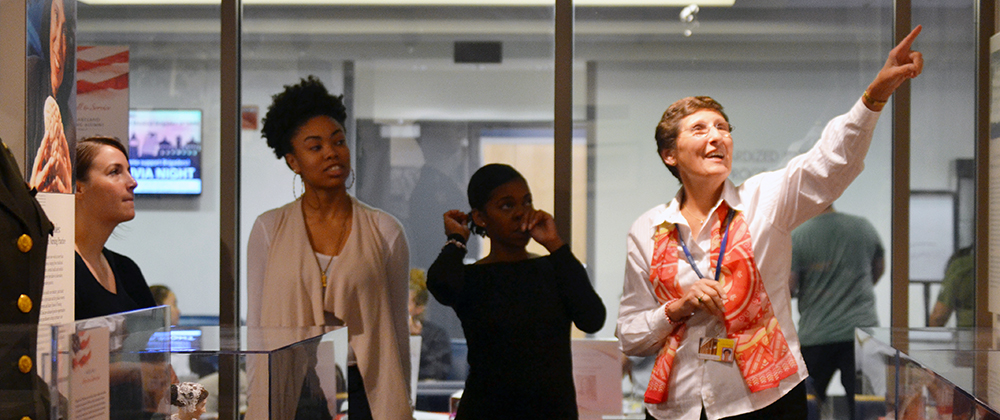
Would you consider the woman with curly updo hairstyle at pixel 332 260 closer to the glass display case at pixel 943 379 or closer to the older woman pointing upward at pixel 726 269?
the older woman pointing upward at pixel 726 269

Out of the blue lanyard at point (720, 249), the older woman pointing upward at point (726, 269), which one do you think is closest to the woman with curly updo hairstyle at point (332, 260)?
the older woman pointing upward at point (726, 269)

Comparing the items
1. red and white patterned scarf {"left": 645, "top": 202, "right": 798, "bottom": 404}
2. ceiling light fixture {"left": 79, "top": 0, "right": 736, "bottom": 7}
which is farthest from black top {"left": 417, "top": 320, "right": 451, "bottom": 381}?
ceiling light fixture {"left": 79, "top": 0, "right": 736, "bottom": 7}

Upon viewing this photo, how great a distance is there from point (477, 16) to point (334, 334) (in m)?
1.76

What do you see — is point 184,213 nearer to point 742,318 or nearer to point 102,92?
point 102,92

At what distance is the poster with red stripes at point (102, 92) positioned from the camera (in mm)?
3383

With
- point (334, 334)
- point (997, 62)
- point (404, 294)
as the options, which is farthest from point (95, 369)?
point (997, 62)

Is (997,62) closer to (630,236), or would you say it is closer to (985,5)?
(985,5)

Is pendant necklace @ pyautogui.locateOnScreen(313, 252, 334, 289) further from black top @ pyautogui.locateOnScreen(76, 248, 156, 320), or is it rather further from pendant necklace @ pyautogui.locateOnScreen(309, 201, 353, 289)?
black top @ pyautogui.locateOnScreen(76, 248, 156, 320)

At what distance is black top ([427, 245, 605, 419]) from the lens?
2.89 metres

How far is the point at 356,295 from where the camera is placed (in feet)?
11.1

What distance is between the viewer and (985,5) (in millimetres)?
3504

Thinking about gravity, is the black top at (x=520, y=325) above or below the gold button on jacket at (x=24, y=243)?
below

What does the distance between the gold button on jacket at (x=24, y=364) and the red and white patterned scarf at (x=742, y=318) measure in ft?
6.17

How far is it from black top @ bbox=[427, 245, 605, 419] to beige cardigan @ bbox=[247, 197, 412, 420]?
39 cm
